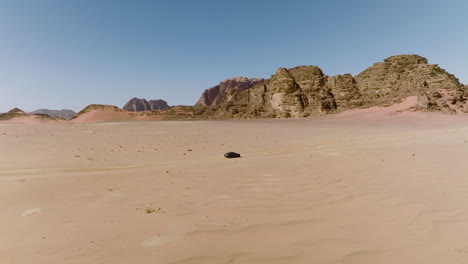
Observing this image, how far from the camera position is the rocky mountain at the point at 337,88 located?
45.7 meters

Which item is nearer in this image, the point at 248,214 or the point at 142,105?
the point at 248,214

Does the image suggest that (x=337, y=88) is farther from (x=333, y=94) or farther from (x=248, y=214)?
(x=248, y=214)

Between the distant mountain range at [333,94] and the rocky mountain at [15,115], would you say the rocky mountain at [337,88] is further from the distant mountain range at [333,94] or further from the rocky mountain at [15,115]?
the rocky mountain at [15,115]

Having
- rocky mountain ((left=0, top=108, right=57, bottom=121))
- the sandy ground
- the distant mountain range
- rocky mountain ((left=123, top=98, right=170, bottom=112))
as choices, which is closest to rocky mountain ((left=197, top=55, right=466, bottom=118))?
the distant mountain range

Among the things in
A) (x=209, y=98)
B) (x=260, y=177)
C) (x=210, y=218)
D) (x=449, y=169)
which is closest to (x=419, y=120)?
(x=449, y=169)

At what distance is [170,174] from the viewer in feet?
25.6

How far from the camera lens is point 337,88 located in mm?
59812

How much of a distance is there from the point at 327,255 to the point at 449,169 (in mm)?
5879

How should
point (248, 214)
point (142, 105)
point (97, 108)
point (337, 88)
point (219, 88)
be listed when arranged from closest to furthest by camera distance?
1. point (248, 214)
2. point (337, 88)
3. point (97, 108)
4. point (219, 88)
5. point (142, 105)

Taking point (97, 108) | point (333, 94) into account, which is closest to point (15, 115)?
point (97, 108)

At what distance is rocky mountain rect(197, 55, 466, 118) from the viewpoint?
4569cm

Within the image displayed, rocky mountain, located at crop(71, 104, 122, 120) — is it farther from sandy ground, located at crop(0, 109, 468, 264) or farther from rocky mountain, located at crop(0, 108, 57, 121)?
sandy ground, located at crop(0, 109, 468, 264)

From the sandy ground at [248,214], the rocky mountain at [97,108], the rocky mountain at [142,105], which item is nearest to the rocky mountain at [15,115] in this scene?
the rocky mountain at [97,108]

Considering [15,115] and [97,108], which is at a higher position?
[97,108]
